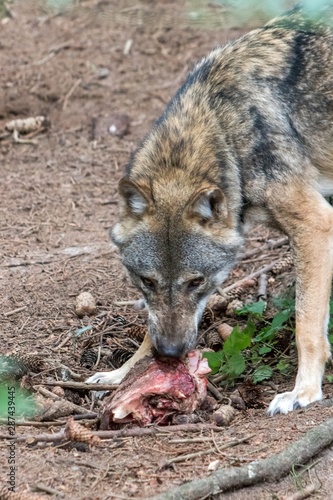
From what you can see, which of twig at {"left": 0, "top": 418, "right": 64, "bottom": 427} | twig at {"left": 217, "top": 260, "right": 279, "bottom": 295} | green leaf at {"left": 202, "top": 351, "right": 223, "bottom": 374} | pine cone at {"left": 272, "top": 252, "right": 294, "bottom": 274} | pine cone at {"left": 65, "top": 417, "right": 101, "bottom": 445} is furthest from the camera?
pine cone at {"left": 272, "top": 252, "right": 294, "bottom": 274}

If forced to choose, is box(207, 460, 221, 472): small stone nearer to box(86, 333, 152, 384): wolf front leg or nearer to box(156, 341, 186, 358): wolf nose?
box(156, 341, 186, 358): wolf nose

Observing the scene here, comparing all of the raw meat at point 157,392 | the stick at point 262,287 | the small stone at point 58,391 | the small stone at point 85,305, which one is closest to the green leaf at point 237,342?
the raw meat at point 157,392

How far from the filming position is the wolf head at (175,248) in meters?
5.21

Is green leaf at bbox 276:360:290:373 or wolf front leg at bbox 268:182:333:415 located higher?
wolf front leg at bbox 268:182:333:415

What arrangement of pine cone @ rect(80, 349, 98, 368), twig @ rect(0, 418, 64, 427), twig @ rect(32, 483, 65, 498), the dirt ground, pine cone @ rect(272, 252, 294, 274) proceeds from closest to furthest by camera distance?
1. twig @ rect(32, 483, 65, 498)
2. the dirt ground
3. twig @ rect(0, 418, 64, 427)
4. pine cone @ rect(80, 349, 98, 368)
5. pine cone @ rect(272, 252, 294, 274)

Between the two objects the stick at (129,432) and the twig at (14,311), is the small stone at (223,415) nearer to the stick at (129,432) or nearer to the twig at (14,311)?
the stick at (129,432)

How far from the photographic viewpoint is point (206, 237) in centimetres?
535

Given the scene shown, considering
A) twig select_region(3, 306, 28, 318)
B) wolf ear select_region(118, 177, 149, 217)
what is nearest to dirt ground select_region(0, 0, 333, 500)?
twig select_region(3, 306, 28, 318)

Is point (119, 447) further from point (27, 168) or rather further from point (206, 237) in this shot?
point (27, 168)

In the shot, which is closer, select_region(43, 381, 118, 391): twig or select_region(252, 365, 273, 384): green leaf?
select_region(43, 381, 118, 391): twig

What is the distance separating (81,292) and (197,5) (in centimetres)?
420

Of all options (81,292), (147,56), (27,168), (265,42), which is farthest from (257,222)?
(147,56)

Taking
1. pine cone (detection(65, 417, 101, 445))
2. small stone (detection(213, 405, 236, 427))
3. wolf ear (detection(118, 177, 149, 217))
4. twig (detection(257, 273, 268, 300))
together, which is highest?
wolf ear (detection(118, 177, 149, 217))

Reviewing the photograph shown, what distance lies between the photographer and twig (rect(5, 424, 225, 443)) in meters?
4.41
